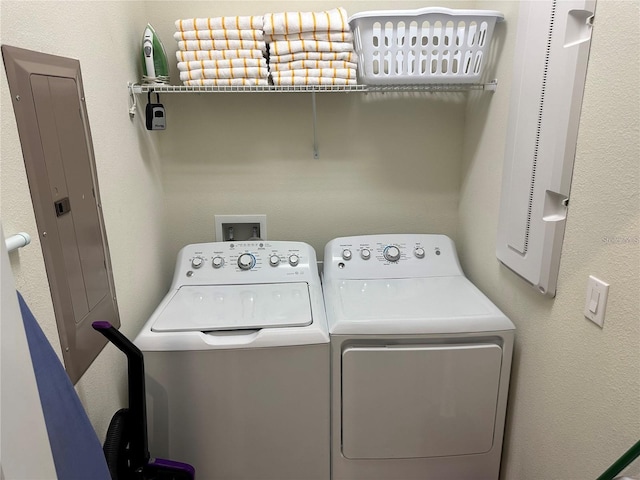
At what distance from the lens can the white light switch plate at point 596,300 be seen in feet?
3.59

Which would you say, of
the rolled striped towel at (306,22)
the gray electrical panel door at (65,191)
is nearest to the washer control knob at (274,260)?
the gray electrical panel door at (65,191)

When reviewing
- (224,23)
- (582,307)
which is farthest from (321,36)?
(582,307)

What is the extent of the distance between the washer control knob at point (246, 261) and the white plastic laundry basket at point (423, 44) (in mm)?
843

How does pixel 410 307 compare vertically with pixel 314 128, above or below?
below

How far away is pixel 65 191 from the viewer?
116 cm

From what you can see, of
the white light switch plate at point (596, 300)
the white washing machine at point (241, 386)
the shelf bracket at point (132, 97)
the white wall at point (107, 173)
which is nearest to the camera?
the white wall at point (107, 173)

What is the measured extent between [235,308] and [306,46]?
988 millimetres

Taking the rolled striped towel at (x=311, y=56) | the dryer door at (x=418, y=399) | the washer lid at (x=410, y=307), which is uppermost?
the rolled striped towel at (x=311, y=56)

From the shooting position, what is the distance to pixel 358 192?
82.3 inches

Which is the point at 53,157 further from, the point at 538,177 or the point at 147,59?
the point at 538,177

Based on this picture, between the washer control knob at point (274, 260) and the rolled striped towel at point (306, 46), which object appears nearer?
the rolled striped towel at point (306, 46)

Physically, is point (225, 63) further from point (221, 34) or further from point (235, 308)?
point (235, 308)

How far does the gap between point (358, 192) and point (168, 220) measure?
897 millimetres

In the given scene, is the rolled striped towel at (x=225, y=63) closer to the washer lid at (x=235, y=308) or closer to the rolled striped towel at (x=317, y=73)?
the rolled striped towel at (x=317, y=73)
